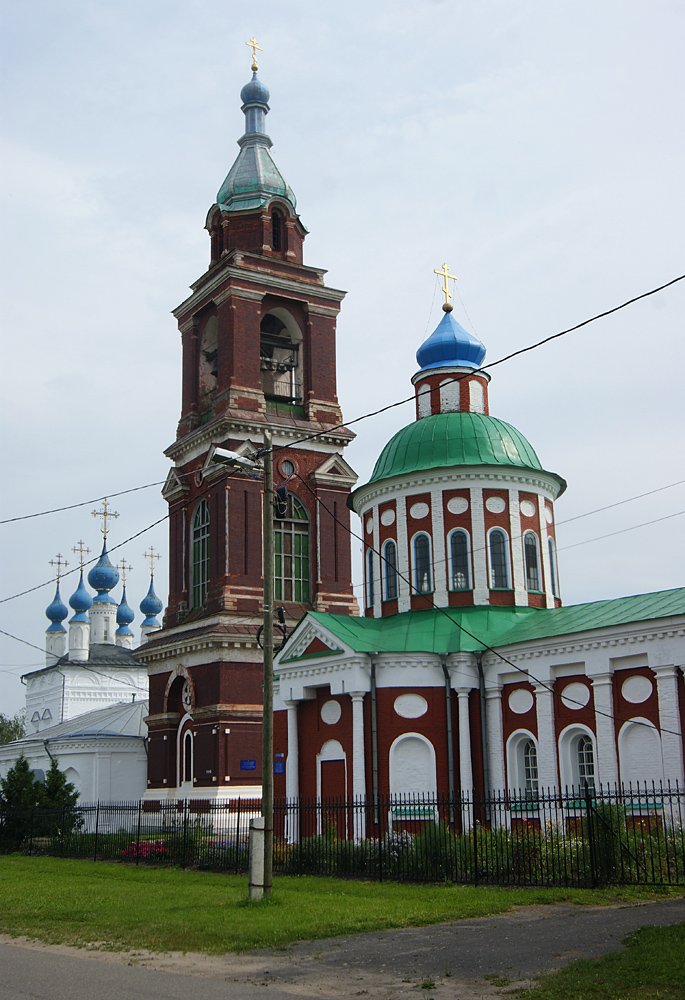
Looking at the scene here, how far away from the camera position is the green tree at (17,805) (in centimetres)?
3456

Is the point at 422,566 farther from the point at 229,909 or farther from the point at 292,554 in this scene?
the point at 229,909

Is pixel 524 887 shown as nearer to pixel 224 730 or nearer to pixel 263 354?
pixel 224 730

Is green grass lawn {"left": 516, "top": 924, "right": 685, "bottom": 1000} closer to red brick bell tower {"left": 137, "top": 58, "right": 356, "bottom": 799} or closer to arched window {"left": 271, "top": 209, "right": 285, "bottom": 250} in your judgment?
red brick bell tower {"left": 137, "top": 58, "right": 356, "bottom": 799}

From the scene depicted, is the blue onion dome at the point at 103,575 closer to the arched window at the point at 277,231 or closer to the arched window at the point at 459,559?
the arched window at the point at 277,231

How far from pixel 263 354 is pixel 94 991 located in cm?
3431

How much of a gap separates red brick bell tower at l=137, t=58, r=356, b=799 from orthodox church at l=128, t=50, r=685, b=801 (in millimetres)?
89

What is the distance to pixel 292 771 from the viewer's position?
99.7 ft

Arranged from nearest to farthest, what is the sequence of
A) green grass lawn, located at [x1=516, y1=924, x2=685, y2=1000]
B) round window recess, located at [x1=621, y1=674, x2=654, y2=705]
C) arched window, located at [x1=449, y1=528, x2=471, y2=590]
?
green grass lawn, located at [x1=516, y1=924, x2=685, y2=1000], round window recess, located at [x1=621, y1=674, x2=654, y2=705], arched window, located at [x1=449, y1=528, x2=471, y2=590]

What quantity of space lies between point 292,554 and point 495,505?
1064 cm

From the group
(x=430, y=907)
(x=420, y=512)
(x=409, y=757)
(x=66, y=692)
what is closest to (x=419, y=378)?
(x=420, y=512)

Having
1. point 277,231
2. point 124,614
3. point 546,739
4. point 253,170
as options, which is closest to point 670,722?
point 546,739

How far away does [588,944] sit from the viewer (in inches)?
502

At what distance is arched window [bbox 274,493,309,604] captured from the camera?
4022 centimetres

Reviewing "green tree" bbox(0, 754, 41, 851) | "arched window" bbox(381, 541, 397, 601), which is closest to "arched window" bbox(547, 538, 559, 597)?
"arched window" bbox(381, 541, 397, 601)
